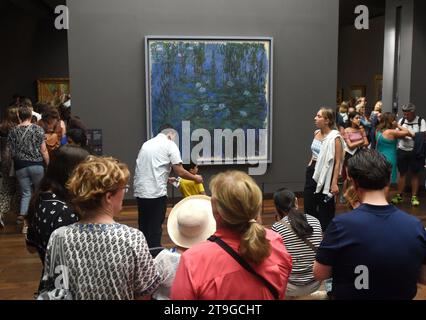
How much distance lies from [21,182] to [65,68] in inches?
336

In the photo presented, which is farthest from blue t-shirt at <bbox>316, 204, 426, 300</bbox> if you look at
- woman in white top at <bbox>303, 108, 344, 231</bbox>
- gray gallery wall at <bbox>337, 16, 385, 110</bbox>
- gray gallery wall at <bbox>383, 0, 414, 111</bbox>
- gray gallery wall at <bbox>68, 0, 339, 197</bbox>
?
gray gallery wall at <bbox>337, 16, 385, 110</bbox>

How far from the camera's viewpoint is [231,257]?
1722mm

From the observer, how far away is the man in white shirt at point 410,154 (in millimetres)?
7891

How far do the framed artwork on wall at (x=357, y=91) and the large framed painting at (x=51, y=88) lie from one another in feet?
31.6

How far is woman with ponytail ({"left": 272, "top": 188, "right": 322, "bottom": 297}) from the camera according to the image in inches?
126

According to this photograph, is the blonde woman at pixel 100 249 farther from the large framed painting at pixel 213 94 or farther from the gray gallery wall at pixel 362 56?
the gray gallery wall at pixel 362 56

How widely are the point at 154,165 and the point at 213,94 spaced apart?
3070 mm

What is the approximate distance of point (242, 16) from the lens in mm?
7672

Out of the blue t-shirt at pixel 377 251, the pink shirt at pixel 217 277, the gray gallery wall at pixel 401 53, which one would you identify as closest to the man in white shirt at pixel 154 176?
the blue t-shirt at pixel 377 251

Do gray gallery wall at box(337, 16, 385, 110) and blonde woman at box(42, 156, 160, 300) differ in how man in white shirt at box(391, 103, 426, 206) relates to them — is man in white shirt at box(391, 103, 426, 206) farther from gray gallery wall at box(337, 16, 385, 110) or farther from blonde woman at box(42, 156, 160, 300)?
gray gallery wall at box(337, 16, 385, 110)

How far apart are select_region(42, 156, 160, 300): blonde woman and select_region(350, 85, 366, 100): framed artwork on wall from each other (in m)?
15.9

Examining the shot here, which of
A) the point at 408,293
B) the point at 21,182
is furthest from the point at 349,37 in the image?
the point at 408,293

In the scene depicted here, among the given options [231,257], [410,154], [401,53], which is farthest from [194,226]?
[401,53]

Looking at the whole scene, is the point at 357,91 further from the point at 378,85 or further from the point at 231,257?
the point at 231,257
